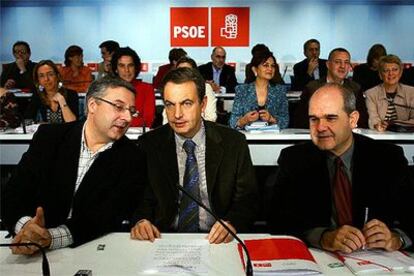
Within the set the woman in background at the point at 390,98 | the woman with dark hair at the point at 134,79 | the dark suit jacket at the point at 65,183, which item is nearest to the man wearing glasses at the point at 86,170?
the dark suit jacket at the point at 65,183

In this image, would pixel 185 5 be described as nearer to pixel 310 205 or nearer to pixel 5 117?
pixel 5 117

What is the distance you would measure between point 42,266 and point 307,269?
32.4 inches

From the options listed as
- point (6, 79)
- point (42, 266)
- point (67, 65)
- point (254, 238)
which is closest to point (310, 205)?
point (254, 238)

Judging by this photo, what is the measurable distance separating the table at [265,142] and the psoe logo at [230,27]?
5459 mm

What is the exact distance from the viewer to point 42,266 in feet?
5.41

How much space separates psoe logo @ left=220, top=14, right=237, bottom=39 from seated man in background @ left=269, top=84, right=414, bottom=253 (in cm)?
755

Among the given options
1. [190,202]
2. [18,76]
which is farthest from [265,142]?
[18,76]

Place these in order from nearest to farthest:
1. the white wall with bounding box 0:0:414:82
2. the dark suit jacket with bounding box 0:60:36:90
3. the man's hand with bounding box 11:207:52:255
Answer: the man's hand with bounding box 11:207:52:255 < the dark suit jacket with bounding box 0:60:36:90 < the white wall with bounding box 0:0:414:82

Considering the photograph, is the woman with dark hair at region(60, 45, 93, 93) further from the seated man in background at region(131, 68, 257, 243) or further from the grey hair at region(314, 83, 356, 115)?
the grey hair at region(314, 83, 356, 115)

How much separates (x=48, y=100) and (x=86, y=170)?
2.78 meters

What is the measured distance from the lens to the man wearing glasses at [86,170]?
2.19m

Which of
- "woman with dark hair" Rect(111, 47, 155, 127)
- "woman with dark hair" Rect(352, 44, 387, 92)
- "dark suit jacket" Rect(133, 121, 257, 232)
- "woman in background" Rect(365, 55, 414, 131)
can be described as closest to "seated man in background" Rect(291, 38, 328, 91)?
"woman with dark hair" Rect(352, 44, 387, 92)

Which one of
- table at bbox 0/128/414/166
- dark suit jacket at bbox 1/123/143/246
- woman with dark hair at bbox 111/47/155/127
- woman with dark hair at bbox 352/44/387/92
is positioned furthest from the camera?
woman with dark hair at bbox 352/44/387/92

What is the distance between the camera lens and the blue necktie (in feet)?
7.99
